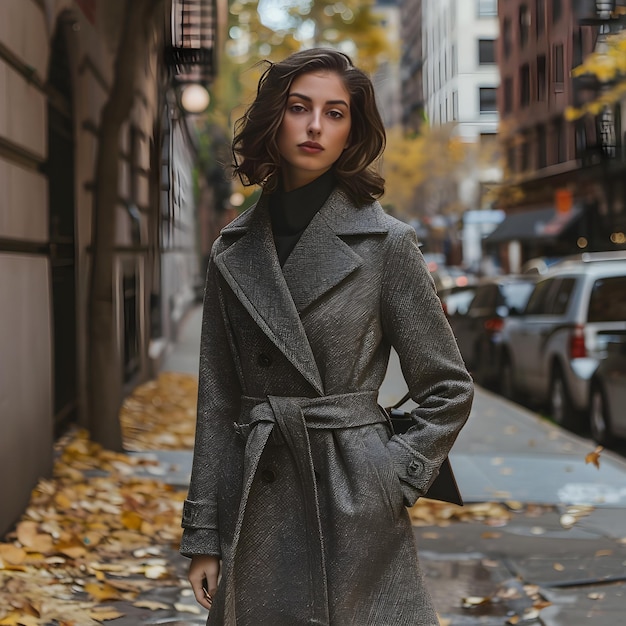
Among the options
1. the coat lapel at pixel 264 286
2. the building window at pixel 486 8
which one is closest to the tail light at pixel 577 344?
the coat lapel at pixel 264 286

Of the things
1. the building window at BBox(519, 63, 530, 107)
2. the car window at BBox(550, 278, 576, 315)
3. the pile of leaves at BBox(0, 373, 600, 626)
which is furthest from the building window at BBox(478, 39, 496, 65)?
the pile of leaves at BBox(0, 373, 600, 626)

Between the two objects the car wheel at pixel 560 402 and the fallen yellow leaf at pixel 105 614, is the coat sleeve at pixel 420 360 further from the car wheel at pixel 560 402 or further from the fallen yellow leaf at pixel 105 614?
the car wheel at pixel 560 402

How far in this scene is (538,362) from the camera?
43.3ft

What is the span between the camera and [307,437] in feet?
8.20

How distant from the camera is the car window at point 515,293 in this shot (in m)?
17.2

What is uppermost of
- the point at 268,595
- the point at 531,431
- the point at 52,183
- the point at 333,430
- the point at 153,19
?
the point at 153,19

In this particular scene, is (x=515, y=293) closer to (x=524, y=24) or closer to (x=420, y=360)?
(x=420, y=360)

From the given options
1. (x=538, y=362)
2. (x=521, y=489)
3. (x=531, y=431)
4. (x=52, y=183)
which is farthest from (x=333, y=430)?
(x=538, y=362)

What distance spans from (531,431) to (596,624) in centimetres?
620

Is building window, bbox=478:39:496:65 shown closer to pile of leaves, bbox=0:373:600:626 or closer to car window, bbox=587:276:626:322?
car window, bbox=587:276:626:322

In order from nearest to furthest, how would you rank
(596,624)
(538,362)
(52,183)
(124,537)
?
(596,624) < (124,537) < (52,183) < (538,362)

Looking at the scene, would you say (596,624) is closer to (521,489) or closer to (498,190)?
(521,489)

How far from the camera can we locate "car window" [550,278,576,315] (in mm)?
12508

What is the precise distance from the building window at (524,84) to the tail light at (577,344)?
35354 mm
